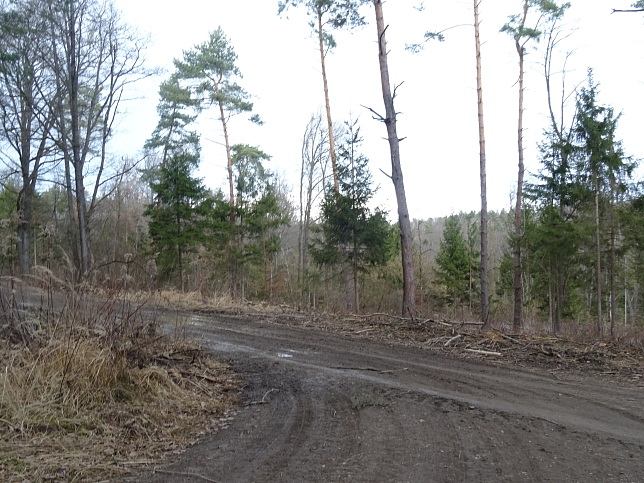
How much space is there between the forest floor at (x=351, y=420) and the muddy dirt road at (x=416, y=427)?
19 millimetres

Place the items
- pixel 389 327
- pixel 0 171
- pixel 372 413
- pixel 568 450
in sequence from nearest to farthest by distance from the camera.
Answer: pixel 568 450
pixel 372 413
pixel 389 327
pixel 0 171

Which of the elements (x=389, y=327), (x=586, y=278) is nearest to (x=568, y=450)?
(x=389, y=327)

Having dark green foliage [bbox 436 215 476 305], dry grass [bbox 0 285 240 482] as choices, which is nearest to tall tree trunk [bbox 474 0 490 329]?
dry grass [bbox 0 285 240 482]

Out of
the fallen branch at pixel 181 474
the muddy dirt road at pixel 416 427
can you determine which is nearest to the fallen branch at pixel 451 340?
the muddy dirt road at pixel 416 427

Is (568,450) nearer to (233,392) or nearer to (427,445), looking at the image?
(427,445)

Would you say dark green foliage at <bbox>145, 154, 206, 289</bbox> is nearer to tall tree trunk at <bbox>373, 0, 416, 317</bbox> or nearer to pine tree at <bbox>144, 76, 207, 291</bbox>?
pine tree at <bbox>144, 76, 207, 291</bbox>

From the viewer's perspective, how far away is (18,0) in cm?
2112

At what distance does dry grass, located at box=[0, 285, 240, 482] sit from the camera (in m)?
4.39

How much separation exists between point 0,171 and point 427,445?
27.6 m

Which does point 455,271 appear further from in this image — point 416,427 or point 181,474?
point 181,474

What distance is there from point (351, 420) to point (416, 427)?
2.20 feet

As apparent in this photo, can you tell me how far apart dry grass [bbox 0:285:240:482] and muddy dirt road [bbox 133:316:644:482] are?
1.51ft

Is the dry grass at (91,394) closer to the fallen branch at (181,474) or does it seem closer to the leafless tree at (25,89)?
the fallen branch at (181,474)

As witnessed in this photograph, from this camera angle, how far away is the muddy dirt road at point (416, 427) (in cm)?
419
